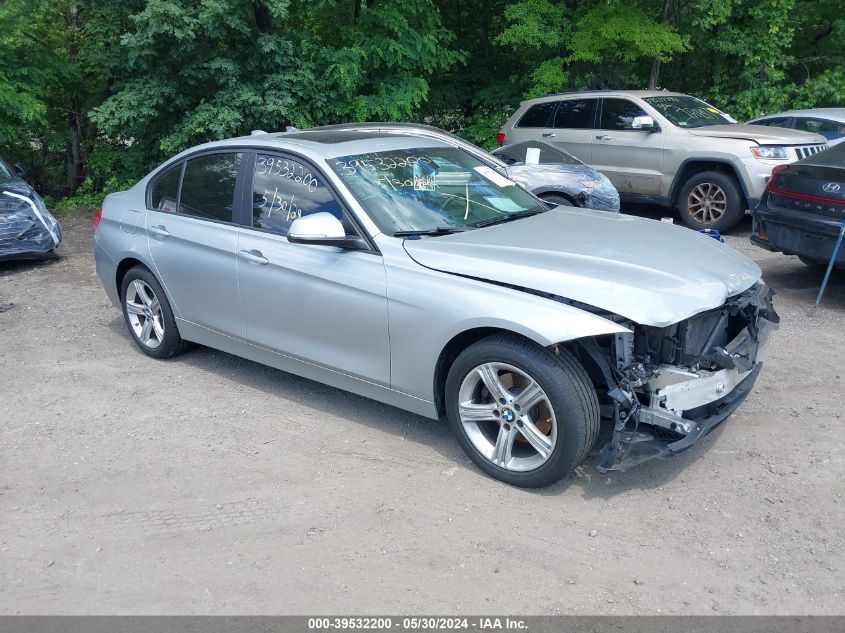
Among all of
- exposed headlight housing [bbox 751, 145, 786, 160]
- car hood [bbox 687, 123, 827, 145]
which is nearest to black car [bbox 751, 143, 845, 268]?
exposed headlight housing [bbox 751, 145, 786, 160]

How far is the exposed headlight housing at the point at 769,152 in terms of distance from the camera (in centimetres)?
1003

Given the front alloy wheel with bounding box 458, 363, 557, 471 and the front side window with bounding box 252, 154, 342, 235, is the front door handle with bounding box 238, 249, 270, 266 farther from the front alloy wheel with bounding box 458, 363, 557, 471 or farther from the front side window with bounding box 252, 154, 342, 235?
the front alloy wheel with bounding box 458, 363, 557, 471

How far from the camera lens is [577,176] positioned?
9.22m

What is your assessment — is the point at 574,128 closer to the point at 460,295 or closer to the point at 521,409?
the point at 460,295

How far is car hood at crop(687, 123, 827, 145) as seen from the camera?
33.5 ft

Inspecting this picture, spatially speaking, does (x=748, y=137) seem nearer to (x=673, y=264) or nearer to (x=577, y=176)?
(x=577, y=176)

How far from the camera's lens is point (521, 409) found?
4.25 meters

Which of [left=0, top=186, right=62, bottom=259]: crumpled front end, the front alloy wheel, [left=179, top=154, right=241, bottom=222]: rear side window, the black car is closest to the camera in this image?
the front alloy wheel

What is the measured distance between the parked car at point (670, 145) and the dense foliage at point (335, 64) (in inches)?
80.0

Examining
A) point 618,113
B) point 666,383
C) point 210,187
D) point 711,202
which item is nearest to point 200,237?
point 210,187

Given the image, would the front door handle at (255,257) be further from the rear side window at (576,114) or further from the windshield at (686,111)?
the rear side window at (576,114)

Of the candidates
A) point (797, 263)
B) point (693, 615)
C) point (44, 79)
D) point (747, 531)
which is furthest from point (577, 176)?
point (44, 79)

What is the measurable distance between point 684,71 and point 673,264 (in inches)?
556

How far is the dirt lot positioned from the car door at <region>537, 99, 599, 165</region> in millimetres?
6349
